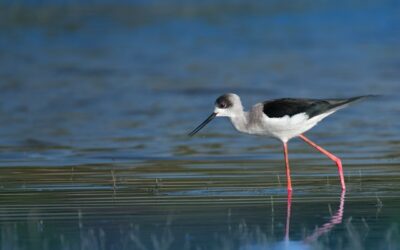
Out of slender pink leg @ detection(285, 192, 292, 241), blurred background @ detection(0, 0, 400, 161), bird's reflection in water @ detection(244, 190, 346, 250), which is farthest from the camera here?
blurred background @ detection(0, 0, 400, 161)

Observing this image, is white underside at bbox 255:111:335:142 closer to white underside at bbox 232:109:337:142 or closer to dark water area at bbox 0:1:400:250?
white underside at bbox 232:109:337:142

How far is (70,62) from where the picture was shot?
94.4 feet

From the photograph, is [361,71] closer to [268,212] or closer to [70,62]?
[70,62]

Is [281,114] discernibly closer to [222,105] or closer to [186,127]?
[222,105]

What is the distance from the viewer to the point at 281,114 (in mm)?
12273

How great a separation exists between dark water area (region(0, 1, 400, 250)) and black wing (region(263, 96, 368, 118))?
25.7 inches

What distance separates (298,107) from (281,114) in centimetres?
17

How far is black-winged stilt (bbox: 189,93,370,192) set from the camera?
1227cm

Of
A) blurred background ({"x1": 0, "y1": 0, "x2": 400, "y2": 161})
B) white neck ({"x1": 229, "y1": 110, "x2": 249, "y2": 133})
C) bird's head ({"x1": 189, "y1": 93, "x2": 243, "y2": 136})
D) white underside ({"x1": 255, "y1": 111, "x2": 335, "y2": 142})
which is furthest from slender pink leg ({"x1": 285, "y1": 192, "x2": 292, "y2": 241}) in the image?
blurred background ({"x1": 0, "y1": 0, "x2": 400, "y2": 161})

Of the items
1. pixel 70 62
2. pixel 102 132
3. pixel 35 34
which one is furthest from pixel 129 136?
pixel 35 34

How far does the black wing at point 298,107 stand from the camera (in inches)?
483

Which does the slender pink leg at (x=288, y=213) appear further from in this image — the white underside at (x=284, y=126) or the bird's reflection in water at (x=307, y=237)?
the white underside at (x=284, y=126)

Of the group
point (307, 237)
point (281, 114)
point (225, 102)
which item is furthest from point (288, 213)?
point (225, 102)

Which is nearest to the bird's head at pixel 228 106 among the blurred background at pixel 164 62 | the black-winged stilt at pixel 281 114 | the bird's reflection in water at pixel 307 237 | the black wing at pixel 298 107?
the black-winged stilt at pixel 281 114
